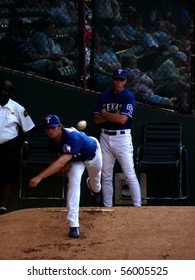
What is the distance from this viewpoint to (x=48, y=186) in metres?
11.1

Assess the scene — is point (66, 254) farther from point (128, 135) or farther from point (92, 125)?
point (92, 125)

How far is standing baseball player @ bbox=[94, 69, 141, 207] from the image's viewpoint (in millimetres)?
9977

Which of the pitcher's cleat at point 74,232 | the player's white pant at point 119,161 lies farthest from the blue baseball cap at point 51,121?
the player's white pant at point 119,161

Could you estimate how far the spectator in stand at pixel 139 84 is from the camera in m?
11.1

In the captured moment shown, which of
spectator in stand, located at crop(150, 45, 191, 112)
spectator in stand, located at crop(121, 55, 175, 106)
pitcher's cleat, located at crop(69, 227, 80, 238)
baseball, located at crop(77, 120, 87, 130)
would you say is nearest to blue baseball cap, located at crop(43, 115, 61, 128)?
pitcher's cleat, located at crop(69, 227, 80, 238)

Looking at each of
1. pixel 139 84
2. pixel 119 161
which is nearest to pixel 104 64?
pixel 139 84

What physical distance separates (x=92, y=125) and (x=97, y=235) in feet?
8.29

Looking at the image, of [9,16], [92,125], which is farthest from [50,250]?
[9,16]

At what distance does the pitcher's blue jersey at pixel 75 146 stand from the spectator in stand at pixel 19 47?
249cm

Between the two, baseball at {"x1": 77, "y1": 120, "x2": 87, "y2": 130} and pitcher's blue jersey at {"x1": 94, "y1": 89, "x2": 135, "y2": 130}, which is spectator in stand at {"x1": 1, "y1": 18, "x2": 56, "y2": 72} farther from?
pitcher's blue jersey at {"x1": 94, "y1": 89, "x2": 135, "y2": 130}

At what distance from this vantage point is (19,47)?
1094 centimetres

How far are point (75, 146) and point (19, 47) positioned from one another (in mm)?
2979

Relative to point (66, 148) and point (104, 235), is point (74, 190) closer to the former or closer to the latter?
Result: point (66, 148)

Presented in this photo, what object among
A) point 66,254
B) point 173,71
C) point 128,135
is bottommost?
point 66,254
